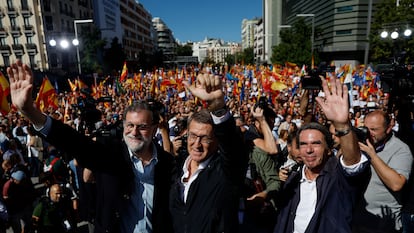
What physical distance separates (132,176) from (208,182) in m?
0.68

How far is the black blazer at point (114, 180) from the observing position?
2289mm

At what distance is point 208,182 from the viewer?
217 centimetres

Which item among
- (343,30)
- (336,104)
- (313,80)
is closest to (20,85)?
(336,104)

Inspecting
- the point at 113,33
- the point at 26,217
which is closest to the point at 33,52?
the point at 113,33

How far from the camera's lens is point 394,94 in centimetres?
361

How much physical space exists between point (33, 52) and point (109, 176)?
45.6m

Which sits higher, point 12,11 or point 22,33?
point 12,11

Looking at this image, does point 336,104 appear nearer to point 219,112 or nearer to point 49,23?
point 219,112

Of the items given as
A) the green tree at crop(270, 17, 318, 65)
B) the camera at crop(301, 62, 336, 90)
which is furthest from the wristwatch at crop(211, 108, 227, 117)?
the green tree at crop(270, 17, 318, 65)

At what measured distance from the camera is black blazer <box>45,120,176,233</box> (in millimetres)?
2289

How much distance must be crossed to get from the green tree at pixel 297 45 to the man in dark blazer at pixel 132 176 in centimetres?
3003

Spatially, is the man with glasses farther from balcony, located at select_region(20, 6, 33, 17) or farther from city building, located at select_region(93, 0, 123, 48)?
city building, located at select_region(93, 0, 123, 48)

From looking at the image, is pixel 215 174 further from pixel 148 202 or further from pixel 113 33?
pixel 113 33

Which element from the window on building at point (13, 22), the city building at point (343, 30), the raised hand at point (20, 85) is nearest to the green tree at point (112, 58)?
the window on building at point (13, 22)
